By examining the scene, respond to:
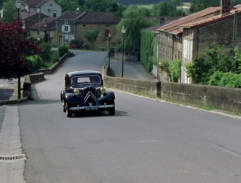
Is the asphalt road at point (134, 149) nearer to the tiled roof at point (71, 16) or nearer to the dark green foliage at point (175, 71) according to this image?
the dark green foliage at point (175, 71)

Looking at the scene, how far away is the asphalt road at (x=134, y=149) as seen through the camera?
1036 cm

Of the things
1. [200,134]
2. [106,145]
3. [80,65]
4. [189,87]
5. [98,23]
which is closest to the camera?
[106,145]

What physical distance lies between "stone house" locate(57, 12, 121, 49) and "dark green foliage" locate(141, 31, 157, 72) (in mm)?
39669

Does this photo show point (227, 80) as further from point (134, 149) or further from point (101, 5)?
point (101, 5)

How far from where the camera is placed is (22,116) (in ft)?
77.7

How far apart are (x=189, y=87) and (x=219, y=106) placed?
4423mm

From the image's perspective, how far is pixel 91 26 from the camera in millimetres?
138125

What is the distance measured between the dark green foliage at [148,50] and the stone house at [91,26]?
1562 inches

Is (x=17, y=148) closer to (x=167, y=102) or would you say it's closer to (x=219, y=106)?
(x=219, y=106)

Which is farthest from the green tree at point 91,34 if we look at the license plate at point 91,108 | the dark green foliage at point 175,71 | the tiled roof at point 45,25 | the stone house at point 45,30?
the license plate at point 91,108

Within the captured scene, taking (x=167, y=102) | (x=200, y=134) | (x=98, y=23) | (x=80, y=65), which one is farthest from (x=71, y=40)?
(x=200, y=134)

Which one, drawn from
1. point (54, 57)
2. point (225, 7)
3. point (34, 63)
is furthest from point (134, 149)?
point (54, 57)

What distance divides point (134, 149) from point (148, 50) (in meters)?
78.5

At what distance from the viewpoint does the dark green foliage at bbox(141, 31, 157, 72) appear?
85.3 metres
